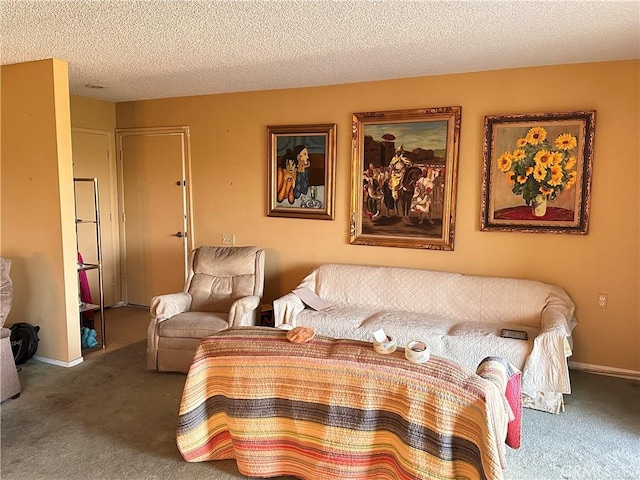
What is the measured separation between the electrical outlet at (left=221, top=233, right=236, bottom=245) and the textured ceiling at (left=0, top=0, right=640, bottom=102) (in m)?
1.64

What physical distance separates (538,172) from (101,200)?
15.0 ft

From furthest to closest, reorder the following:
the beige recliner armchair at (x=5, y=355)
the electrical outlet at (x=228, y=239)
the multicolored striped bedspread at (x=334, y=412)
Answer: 1. the electrical outlet at (x=228, y=239)
2. the beige recliner armchair at (x=5, y=355)
3. the multicolored striped bedspread at (x=334, y=412)

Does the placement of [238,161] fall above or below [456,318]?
above

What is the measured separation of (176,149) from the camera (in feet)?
17.1

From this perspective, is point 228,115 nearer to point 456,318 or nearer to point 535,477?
point 456,318

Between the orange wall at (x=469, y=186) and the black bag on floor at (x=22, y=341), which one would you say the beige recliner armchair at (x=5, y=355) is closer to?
the black bag on floor at (x=22, y=341)

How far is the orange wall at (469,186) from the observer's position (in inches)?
141

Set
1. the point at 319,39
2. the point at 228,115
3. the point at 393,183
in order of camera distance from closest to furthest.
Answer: the point at 319,39 < the point at 393,183 < the point at 228,115

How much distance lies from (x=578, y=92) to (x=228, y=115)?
323cm

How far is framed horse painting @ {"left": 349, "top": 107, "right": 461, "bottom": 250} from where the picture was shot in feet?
13.3

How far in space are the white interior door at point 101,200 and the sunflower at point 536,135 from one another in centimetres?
447

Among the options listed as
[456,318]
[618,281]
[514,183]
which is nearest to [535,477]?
[456,318]

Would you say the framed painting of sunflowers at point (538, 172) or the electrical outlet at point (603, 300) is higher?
the framed painting of sunflowers at point (538, 172)

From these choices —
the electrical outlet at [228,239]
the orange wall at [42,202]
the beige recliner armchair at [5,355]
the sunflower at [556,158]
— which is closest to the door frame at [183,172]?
the electrical outlet at [228,239]
